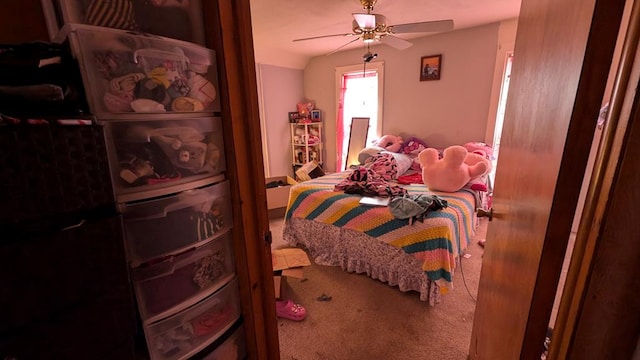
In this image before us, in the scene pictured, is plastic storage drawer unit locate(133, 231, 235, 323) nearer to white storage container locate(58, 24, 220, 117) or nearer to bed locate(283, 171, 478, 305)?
white storage container locate(58, 24, 220, 117)

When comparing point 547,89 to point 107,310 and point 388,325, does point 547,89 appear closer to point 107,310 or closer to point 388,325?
point 107,310

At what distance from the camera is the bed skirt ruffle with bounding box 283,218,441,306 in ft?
6.46

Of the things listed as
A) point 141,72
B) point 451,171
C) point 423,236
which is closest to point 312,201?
point 423,236

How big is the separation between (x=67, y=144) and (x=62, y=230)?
17 centimetres

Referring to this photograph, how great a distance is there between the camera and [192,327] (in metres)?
0.93

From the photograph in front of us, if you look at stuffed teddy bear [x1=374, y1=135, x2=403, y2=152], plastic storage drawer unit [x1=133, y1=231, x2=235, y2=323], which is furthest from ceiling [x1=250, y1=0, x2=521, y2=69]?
plastic storage drawer unit [x1=133, y1=231, x2=235, y2=323]

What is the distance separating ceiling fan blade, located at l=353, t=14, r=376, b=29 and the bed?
151 centimetres

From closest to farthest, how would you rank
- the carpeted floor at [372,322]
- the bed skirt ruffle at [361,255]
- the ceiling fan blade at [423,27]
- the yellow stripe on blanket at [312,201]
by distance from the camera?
the carpeted floor at [372,322] < the bed skirt ruffle at [361,255] < the ceiling fan blade at [423,27] < the yellow stripe on blanket at [312,201]

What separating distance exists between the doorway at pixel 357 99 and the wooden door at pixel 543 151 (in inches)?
135

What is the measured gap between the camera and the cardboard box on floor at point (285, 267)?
1.89 m

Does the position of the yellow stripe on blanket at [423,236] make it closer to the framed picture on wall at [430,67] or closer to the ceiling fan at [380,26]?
the ceiling fan at [380,26]

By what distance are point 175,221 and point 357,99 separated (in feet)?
13.7

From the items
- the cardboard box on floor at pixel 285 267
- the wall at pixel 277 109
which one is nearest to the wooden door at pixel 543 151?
the cardboard box on floor at pixel 285 267

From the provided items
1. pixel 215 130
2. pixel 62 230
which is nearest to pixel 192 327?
pixel 62 230
